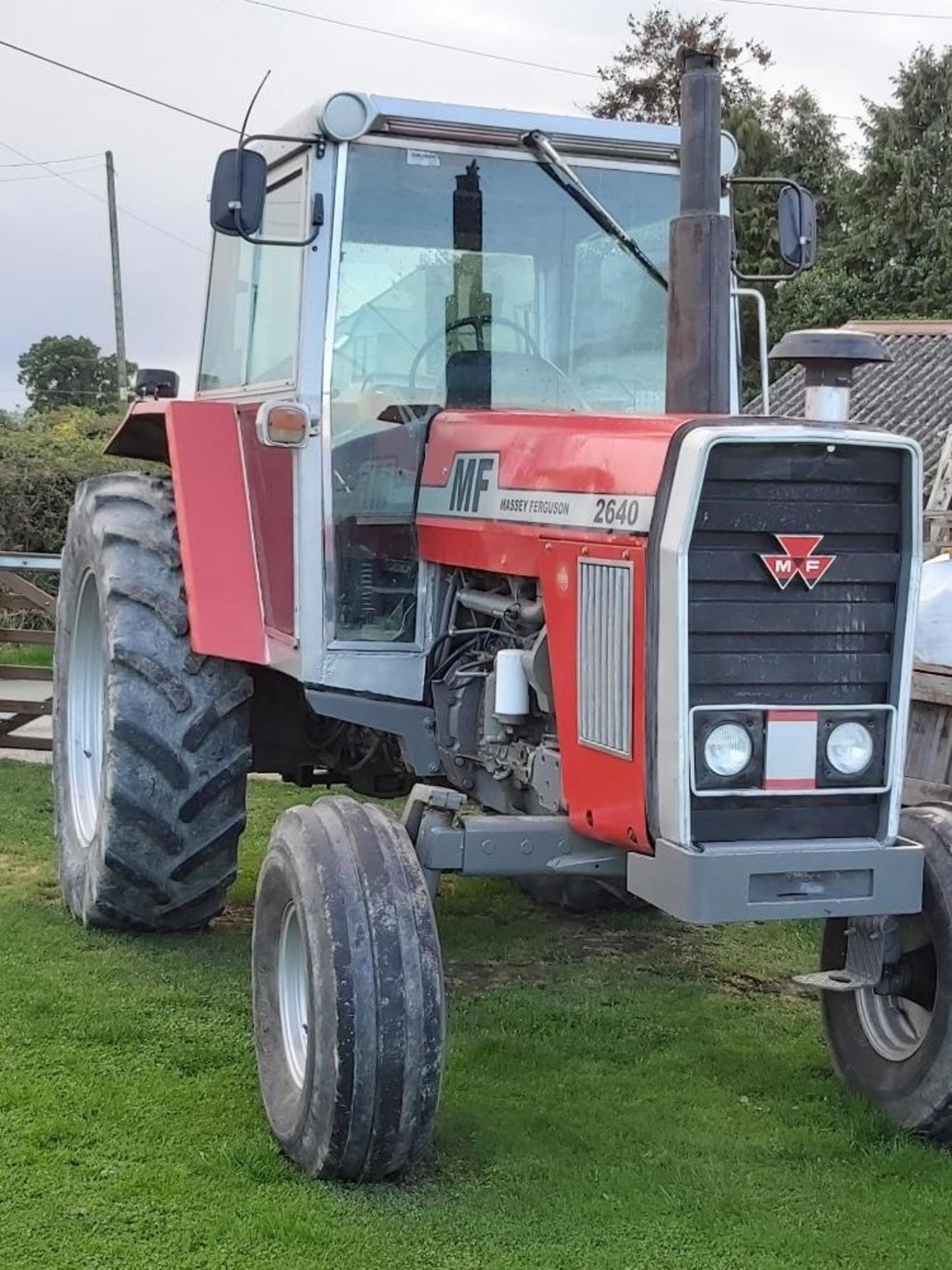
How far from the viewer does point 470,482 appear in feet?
13.9

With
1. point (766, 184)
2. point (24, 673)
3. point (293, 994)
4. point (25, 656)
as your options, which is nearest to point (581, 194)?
point (766, 184)

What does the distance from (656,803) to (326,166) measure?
6.94 ft

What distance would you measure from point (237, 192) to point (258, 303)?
3.29 ft

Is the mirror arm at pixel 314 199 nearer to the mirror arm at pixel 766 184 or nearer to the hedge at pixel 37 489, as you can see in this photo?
the mirror arm at pixel 766 184

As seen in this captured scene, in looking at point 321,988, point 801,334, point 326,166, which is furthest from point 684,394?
point 321,988

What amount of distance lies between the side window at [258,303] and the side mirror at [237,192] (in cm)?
20

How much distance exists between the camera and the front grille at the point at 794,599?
11.1 feet

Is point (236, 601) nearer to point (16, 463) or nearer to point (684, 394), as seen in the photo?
point (684, 394)

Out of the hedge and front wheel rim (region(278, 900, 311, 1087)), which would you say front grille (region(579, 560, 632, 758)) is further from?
the hedge

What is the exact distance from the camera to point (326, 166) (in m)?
4.39

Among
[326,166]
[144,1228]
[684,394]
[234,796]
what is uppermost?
[326,166]

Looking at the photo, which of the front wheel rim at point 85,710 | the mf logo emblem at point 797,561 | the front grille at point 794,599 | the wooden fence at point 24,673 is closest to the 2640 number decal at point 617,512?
the front grille at point 794,599

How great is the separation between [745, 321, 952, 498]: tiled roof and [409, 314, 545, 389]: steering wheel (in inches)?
465

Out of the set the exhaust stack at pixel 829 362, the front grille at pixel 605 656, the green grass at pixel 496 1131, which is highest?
the exhaust stack at pixel 829 362
